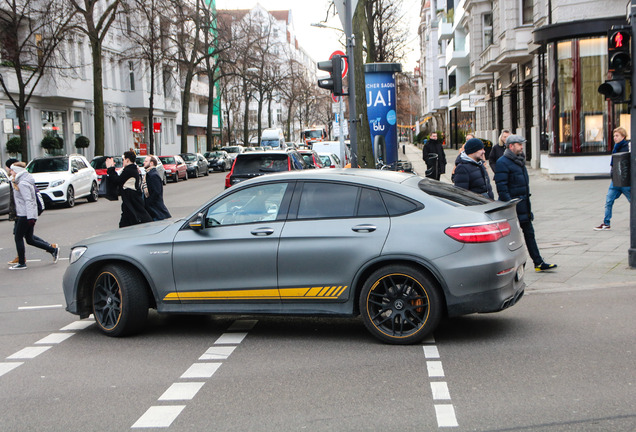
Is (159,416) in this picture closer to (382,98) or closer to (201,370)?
(201,370)

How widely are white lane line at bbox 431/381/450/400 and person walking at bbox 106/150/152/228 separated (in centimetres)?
735

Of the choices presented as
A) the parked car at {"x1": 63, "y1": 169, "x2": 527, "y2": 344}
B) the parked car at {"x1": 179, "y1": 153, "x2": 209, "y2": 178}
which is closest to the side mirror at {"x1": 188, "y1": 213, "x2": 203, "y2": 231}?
the parked car at {"x1": 63, "y1": 169, "x2": 527, "y2": 344}

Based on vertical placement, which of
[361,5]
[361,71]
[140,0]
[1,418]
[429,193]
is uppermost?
[140,0]

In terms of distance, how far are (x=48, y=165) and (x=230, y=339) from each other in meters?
21.0

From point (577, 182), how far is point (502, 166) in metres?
15.2

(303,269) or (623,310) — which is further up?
(303,269)

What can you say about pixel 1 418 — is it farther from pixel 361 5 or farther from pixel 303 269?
pixel 361 5

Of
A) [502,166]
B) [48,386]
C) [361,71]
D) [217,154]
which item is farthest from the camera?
[217,154]

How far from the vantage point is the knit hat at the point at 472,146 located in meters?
9.41

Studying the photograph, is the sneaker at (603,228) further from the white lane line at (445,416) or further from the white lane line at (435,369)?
the white lane line at (445,416)

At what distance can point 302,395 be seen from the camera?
527 centimetres

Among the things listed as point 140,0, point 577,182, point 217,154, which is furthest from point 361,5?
point 217,154

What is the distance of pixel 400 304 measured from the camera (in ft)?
21.2

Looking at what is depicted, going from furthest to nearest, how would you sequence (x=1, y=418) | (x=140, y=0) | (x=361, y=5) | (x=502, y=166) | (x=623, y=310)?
(x=140, y=0) < (x=361, y=5) < (x=502, y=166) < (x=623, y=310) < (x=1, y=418)
